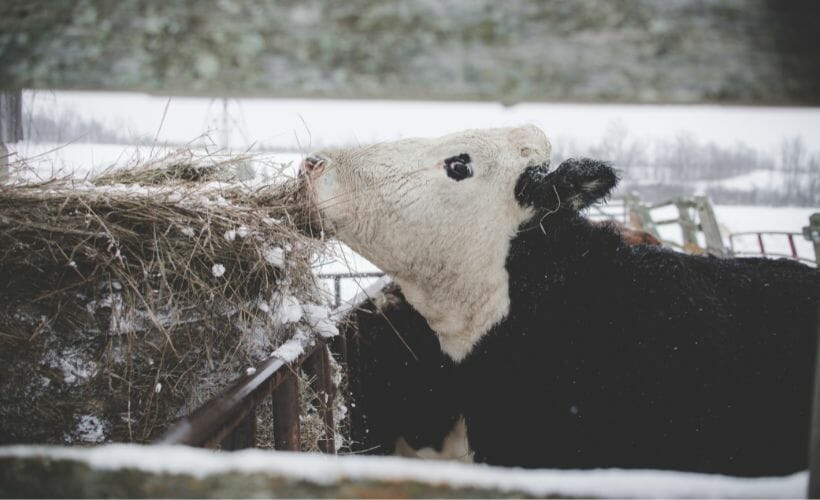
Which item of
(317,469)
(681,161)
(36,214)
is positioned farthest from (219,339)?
(681,161)

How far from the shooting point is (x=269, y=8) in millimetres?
752

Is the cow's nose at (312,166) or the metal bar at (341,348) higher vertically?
the cow's nose at (312,166)

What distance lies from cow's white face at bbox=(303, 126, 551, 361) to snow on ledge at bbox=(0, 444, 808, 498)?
1873 mm

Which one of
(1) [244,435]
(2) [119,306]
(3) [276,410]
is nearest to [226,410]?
(1) [244,435]

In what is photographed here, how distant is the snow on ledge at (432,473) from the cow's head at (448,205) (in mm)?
1864

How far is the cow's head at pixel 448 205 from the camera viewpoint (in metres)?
2.53

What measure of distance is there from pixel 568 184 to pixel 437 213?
721 millimetres

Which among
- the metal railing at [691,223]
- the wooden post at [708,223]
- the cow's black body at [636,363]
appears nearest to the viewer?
the cow's black body at [636,363]

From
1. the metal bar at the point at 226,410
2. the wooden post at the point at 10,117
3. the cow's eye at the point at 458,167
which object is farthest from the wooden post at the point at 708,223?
the wooden post at the point at 10,117

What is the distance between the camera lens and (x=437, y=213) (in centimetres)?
254

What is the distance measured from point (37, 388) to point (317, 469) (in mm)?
1574

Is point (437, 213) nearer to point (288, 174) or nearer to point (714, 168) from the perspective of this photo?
point (288, 174)

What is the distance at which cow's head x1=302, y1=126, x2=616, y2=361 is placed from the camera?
2525 millimetres

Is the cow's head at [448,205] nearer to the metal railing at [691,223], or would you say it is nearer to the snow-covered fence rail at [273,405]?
the snow-covered fence rail at [273,405]
